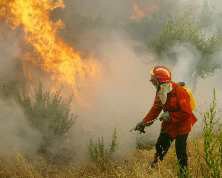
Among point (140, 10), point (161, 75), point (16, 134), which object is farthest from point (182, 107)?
point (140, 10)

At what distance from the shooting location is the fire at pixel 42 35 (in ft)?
34.9

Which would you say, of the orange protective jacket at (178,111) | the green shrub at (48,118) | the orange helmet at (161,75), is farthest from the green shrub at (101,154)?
the orange helmet at (161,75)

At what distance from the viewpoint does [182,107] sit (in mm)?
6746

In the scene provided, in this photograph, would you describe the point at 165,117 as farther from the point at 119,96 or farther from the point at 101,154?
the point at 119,96

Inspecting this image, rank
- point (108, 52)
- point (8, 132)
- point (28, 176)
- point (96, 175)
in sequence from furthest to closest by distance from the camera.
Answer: point (108, 52) → point (8, 132) → point (96, 175) → point (28, 176)

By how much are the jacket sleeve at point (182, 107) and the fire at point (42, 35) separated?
15.7ft

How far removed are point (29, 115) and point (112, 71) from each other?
507 cm

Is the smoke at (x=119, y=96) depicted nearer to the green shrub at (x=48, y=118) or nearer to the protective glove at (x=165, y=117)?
the green shrub at (x=48, y=118)

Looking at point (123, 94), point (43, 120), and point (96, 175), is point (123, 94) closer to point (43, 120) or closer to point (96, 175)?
point (43, 120)

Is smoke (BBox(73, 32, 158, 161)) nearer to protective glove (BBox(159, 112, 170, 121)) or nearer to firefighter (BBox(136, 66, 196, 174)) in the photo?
firefighter (BBox(136, 66, 196, 174))

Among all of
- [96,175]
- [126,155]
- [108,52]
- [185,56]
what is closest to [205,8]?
[185,56]

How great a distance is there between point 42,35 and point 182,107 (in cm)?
508

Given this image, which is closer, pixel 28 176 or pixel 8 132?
pixel 28 176

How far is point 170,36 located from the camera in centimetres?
1366
